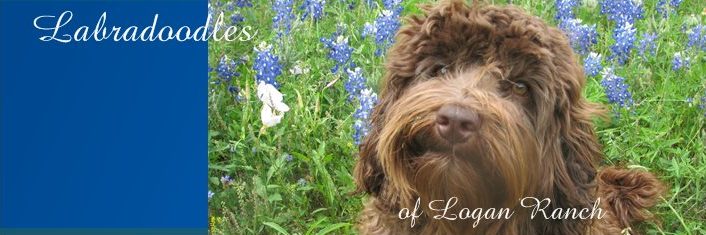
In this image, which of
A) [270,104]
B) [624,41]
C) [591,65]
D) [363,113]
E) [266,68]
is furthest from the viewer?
[624,41]

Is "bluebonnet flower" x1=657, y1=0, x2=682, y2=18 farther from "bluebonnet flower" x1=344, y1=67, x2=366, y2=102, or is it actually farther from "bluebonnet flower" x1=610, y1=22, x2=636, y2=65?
"bluebonnet flower" x1=344, y1=67, x2=366, y2=102

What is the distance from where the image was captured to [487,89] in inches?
134

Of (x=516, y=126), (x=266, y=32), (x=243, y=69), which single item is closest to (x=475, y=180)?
(x=516, y=126)

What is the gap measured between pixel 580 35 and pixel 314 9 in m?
1.44

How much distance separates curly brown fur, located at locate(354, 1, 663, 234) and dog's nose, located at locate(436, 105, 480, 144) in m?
0.02

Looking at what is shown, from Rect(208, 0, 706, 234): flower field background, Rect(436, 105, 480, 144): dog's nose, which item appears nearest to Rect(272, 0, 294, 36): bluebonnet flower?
Rect(208, 0, 706, 234): flower field background

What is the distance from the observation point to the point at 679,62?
18.0ft

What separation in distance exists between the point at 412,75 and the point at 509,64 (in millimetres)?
343

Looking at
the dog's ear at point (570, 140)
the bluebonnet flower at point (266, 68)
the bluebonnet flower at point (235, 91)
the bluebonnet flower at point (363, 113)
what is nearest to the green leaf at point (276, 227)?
the bluebonnet flower at point (363, 113)

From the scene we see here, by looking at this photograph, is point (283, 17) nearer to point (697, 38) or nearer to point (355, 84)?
point (355, 84)

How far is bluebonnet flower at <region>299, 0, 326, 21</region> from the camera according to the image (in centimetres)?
576

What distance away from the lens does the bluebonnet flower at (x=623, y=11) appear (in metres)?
5.67

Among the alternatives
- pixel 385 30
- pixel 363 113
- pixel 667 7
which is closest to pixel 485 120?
pixel 363 113

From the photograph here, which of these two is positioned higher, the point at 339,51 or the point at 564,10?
the point at 564,10
